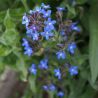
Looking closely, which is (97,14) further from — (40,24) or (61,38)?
(40,24)

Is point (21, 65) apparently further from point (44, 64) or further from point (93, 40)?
point (93, 40)

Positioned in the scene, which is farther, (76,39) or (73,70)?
(76,39)

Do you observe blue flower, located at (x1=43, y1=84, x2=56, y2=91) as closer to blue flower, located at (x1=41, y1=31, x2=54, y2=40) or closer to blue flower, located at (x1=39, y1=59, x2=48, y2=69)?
blue flower, located at (x1=39, y1=59, x2=48, y2=69)

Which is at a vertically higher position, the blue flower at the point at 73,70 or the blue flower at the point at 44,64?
the blue flower at the point at 44,64

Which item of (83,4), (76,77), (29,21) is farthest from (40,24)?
(76,77)

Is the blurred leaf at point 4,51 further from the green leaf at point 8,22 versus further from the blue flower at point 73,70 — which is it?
the blue flower at point 73,70

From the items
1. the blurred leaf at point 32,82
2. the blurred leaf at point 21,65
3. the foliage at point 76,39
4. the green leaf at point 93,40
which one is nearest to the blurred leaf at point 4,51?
the foliage at point 76,39

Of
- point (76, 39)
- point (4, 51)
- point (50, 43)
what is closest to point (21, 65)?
point (4, 51)
